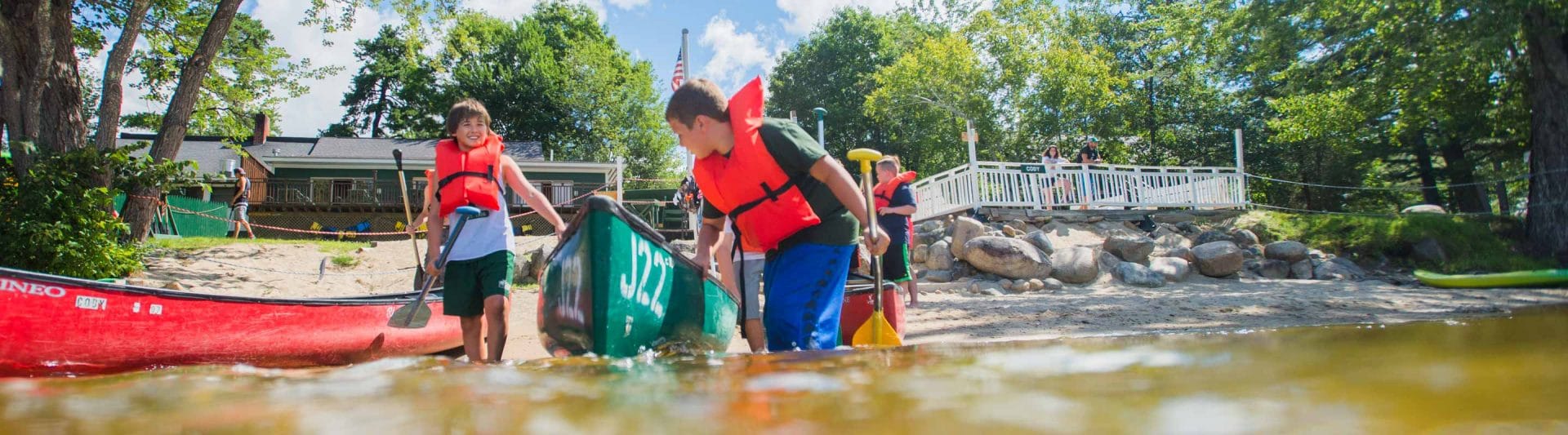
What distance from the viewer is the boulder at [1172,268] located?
11.4m

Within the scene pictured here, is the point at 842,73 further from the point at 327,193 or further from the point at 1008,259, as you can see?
the point at 1008,259

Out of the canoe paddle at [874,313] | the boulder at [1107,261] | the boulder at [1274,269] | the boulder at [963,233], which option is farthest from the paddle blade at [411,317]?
the boulder at [1274,269]

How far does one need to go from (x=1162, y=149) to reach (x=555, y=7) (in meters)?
32.5

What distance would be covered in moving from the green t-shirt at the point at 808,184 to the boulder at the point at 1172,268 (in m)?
9.59

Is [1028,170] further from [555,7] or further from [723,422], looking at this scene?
[555,7]

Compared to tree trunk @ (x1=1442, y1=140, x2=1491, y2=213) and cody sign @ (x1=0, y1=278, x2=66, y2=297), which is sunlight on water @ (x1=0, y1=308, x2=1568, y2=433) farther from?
tree trunk @ (x1=1442, y1=140, x2=1491, y2=213)

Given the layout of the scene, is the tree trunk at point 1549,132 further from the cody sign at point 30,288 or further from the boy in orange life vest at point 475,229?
the cody sign at point 30,288

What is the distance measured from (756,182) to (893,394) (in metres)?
1.47

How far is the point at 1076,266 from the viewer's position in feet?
36.6

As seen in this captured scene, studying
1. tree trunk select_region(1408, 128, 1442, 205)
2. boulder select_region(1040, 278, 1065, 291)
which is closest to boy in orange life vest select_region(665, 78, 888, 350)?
boulder select_region(1040, 278, 1065, 291)

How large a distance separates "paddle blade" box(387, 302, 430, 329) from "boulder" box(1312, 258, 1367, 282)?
12.7 meters

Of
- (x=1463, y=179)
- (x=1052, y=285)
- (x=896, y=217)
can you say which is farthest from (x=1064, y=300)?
(x=1463, y=179)

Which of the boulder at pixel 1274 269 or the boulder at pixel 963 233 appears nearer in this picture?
the boulder at pixel 963 233

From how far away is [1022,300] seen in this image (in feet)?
30.5
